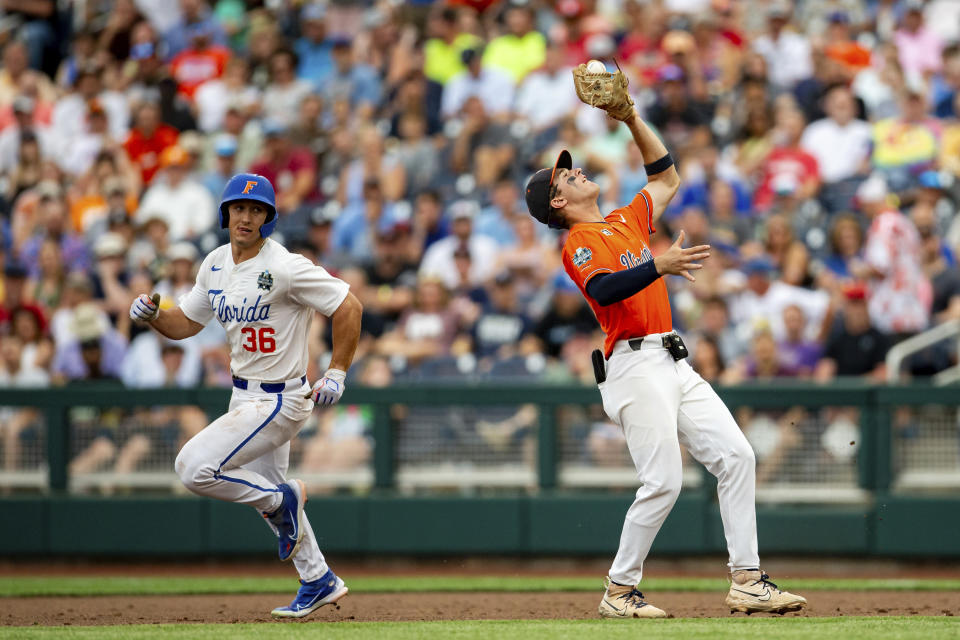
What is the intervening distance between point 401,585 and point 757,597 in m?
3.11

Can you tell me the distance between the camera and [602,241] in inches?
238

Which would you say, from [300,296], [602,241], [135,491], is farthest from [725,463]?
[135,491]

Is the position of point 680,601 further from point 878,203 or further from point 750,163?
point 750,163

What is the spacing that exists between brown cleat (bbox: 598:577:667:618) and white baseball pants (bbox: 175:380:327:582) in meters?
Result: 1.46

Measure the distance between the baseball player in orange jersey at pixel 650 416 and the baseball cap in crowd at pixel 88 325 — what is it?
226 inches

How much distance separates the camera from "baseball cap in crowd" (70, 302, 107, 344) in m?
10.8

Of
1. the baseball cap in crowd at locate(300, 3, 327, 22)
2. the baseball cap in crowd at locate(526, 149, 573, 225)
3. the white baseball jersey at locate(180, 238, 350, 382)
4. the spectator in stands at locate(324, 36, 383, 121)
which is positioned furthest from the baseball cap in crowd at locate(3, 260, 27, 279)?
the baseball cap in crowd at locate(526, 149, 573, 225)

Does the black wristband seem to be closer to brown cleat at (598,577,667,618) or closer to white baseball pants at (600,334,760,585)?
white baseball pants at (600,334,760,585)

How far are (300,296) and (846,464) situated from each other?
471 cm

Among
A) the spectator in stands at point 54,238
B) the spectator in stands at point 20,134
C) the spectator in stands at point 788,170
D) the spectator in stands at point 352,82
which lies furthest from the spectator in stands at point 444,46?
the spectator in stands at point 20,134

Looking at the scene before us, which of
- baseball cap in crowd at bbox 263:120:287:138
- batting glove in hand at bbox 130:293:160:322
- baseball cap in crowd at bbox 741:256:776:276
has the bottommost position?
batting glove in hand at bbox 130:293:160:322

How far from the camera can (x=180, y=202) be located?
12641 millimetres

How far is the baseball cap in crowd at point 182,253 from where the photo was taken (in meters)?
11.1

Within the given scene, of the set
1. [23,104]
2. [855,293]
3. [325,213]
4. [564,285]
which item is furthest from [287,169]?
[855,293]
